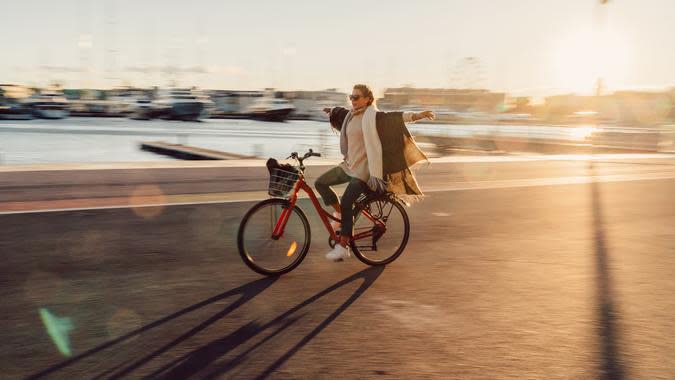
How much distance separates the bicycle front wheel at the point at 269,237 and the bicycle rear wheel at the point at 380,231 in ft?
1.90

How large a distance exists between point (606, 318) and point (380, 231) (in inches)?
87.3

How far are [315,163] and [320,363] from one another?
14818 millimetres

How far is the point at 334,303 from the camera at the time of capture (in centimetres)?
517

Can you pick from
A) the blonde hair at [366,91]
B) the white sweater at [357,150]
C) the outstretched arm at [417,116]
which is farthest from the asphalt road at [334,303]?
the blonde hair at [366,91]

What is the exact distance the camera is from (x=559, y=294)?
561 centimetres

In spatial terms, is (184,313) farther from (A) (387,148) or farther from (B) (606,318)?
(B) (606,318)

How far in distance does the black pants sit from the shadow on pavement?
2.22m

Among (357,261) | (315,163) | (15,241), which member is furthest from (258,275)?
(315,163)

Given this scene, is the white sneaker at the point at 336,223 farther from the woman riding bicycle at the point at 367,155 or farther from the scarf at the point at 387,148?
the scarf at the point at 387,148

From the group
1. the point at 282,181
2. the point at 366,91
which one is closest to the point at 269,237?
the point at 282,181

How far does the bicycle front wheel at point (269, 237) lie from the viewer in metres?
5.80

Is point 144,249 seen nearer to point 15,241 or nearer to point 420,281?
point 15,241

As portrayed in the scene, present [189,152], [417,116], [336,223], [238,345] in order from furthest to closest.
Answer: [189,152] < [336,223] < [417,116] < [238,345]

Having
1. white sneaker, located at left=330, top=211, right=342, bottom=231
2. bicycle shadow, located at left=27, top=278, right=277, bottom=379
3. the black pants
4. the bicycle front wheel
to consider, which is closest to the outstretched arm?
the black pants
